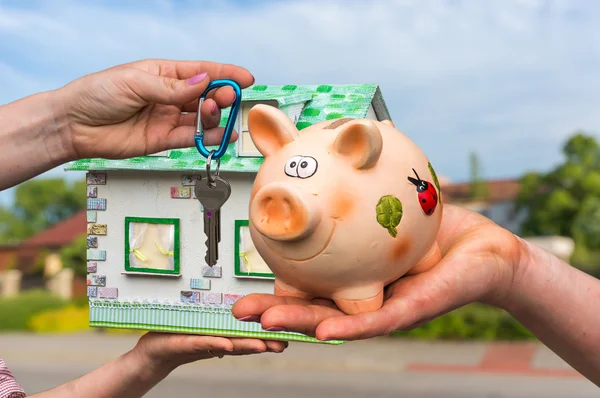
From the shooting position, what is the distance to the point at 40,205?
2678cm

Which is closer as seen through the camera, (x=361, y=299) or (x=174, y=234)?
(x=361, y=299)

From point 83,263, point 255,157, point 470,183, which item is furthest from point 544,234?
point 255,157

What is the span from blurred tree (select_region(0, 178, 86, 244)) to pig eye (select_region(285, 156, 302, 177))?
84.6 ft

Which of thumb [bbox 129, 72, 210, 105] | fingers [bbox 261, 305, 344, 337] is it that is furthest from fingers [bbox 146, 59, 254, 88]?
fingers [bbox 261, 305, 344, 337]

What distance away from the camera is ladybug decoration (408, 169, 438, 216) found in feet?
5.39

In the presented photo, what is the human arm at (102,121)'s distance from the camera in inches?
83.4

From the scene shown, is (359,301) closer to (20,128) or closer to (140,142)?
(140,142)

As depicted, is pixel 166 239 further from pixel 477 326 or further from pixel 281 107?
pixel 477 326

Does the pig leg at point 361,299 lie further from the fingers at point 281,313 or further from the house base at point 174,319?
the house base at point 174,319

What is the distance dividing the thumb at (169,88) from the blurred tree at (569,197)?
44.0ft

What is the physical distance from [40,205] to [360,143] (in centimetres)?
2712

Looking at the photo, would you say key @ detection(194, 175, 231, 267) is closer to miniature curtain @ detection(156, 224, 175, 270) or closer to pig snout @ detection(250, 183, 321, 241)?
pig snout @ detection(250, 183, 321, 241)

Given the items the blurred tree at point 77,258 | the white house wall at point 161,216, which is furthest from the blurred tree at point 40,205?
the white house wall at point 161,216

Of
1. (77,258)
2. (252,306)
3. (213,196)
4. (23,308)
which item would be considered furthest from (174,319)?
(23,308)
